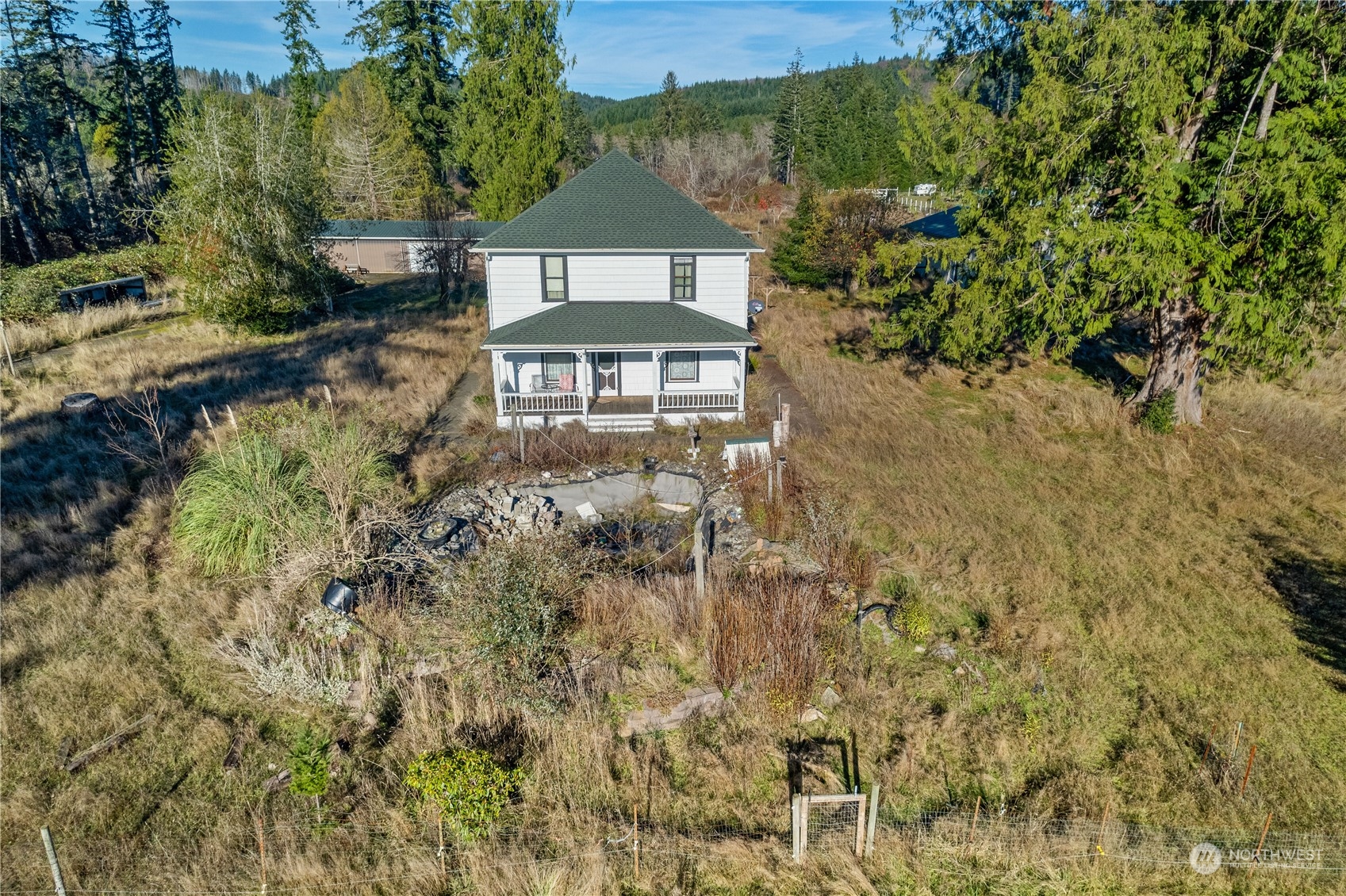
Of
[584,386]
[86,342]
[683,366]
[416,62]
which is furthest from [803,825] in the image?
[416,62]

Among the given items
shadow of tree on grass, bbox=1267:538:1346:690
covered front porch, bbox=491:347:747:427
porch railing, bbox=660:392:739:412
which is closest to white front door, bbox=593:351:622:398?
→ covered front porch, bbox=491:347:747:427

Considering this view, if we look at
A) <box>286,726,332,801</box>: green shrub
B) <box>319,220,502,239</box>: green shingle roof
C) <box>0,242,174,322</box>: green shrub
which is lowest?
<box>286,726,332,801</box>: green shrub

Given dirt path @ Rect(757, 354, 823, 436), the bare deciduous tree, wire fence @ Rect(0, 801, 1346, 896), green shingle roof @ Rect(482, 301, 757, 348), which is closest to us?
wire fence @ Rect(0, 801, 1346, 896)

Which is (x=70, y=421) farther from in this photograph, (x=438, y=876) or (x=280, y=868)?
(x=438, y=876)

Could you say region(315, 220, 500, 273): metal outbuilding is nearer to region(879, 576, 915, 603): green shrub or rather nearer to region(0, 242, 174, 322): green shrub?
region(0, 242, 174, 322): green shrub

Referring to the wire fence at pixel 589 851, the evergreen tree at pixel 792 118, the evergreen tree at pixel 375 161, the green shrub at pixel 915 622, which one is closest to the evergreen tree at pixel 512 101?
the evergreen tree at pixel 375 161
